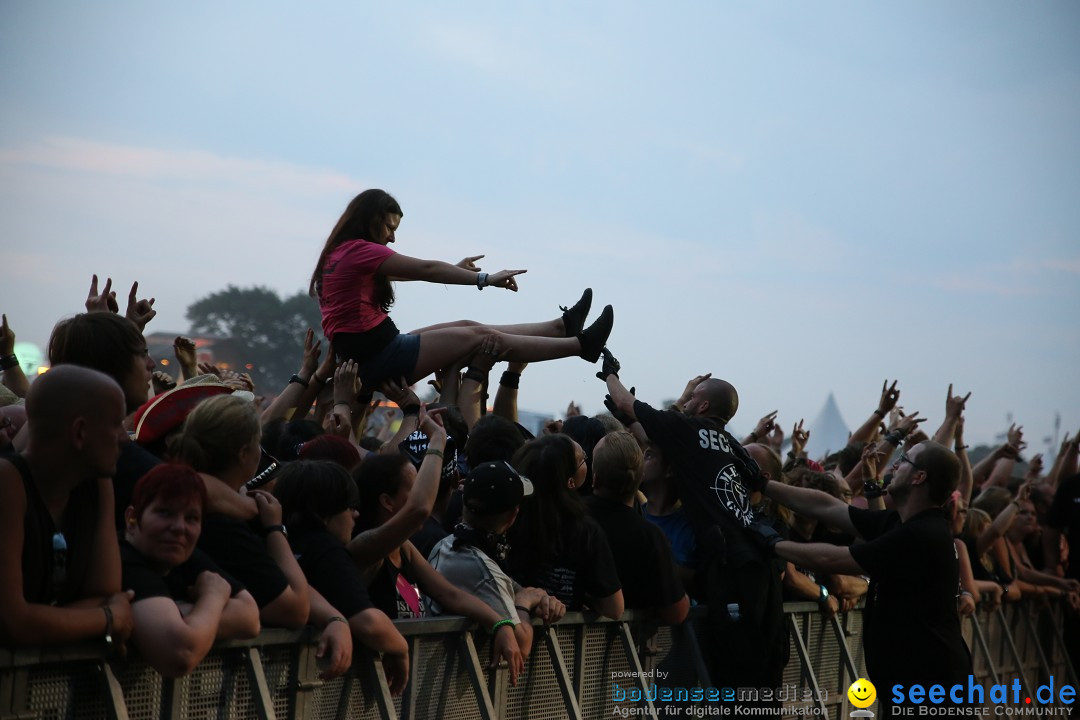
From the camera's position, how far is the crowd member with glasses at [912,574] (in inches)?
252

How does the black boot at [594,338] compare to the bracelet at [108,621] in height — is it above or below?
above

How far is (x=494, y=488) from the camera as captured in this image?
5.03 meters

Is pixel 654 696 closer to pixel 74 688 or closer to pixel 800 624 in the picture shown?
pixel 800 624

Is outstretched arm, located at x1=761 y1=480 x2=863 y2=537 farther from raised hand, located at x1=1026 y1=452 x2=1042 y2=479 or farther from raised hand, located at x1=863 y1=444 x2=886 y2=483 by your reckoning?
raised hand, located at x1=1026 y1=452 x2=1042 y2=479

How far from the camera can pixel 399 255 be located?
692 centimetres

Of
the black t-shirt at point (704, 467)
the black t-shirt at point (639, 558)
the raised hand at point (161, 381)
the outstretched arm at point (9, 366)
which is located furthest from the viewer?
the black t-shirt at point (704, 467)

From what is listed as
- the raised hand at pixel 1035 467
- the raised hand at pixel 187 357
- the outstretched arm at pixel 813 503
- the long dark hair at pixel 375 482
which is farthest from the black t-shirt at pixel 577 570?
the raised hand at pixel 1035 467

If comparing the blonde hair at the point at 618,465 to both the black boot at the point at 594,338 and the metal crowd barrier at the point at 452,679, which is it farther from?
the black boot at the point at 594,338

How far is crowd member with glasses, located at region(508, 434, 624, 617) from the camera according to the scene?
18.0 feet

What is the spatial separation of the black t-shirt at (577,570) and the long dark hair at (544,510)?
18 mm

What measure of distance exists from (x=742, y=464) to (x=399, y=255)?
225cm

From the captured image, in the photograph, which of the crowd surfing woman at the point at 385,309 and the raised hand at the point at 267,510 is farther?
the crowd surfing woman at the point at 385,309

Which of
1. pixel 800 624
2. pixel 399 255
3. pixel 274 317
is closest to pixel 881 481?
pixel 800 624

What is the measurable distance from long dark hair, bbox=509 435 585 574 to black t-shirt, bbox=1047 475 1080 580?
735 cm
